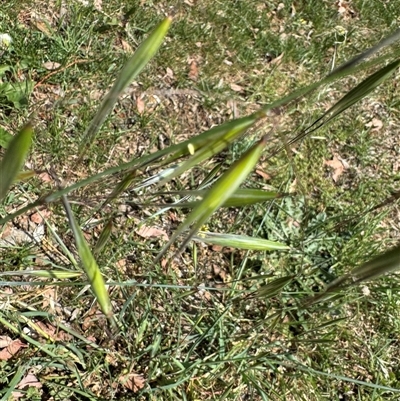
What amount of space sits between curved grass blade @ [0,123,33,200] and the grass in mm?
607

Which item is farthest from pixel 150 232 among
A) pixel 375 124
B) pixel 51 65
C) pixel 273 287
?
pixel 375 124

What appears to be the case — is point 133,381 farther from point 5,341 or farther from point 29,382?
point 5,341

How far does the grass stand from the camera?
2043mm

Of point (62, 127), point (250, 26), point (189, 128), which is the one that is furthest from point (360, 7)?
point (62, 127)

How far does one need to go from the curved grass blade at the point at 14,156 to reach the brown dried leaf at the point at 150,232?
1.54 meters

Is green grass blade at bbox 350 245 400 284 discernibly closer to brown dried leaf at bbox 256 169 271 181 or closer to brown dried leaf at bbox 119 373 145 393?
brown dried leaf at bbox 119 373 145 393

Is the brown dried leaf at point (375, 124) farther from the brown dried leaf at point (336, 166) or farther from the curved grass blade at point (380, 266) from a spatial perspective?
the curved grass blade at point (380, 266)

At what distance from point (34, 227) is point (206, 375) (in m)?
0.87

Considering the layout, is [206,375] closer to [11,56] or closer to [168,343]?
[168,343]

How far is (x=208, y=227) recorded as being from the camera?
259 centimetres

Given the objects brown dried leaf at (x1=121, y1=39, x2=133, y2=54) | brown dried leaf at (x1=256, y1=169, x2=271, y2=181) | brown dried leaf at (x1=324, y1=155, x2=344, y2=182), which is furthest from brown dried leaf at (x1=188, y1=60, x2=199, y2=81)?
brown dried leaf at (x1=324, y1=155, x2=344, y2=182)

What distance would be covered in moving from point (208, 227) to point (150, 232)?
283 millimetres

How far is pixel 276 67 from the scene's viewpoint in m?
3.29

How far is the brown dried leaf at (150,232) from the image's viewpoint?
243 centimetres
